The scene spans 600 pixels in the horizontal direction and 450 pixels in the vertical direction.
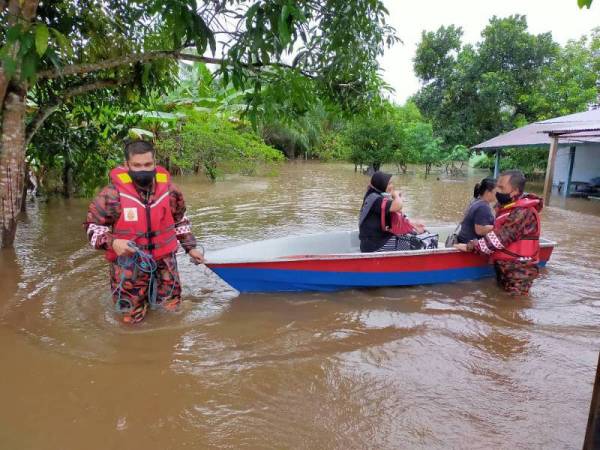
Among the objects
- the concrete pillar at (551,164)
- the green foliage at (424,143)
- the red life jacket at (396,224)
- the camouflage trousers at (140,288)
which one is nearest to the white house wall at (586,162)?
the concrete pillar at (551,164)

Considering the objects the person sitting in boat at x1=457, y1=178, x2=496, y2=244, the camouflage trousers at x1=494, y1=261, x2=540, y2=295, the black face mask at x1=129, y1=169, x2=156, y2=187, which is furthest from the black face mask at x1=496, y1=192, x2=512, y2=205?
the black face mask at x1=129, y1=169, x2=156, y2=187

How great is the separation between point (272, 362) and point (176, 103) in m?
12.3

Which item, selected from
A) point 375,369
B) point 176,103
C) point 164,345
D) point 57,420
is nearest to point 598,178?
point 176,103

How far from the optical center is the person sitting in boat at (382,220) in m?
4.61

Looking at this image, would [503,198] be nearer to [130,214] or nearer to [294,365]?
[294,365]

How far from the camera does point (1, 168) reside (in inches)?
206

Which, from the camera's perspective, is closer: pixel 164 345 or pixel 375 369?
pixel 375 369

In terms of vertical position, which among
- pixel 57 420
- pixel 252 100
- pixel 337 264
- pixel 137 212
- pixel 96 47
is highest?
pixel 96 47

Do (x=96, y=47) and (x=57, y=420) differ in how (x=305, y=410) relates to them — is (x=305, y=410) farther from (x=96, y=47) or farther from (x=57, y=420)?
(x=96, y=47)

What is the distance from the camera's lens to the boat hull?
4.32 meters

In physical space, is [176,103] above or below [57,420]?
above

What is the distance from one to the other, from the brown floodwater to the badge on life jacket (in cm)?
99

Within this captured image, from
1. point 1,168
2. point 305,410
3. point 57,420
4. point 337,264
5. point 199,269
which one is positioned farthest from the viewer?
point 199,269

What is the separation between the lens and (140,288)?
3668 mm
